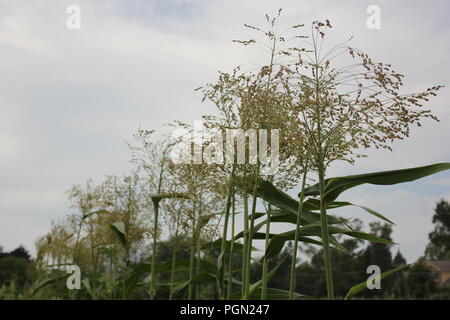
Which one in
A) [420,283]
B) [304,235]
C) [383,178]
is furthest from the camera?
[420,283]

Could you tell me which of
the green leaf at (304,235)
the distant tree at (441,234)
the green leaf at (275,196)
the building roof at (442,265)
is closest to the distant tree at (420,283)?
the distant tree at (441,234)

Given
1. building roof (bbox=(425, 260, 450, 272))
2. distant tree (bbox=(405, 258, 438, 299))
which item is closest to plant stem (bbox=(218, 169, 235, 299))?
distant tree (bbox=(405, 258, 438, 299))

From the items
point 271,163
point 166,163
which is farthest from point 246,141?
point 166,163

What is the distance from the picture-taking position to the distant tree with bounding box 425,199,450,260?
51906 mm

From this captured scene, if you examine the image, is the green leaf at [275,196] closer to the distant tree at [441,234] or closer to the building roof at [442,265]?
the distant tree at [441,234]

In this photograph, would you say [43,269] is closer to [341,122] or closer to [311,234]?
[311,234]

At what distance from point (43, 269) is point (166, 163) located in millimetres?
3618

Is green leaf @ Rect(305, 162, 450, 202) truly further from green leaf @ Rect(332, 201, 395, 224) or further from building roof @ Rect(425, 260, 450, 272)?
building roof @ Rect(425, 260, 450, 272)

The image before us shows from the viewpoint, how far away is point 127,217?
445 cm

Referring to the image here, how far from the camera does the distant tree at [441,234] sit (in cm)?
5191

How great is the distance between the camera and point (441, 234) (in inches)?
2063

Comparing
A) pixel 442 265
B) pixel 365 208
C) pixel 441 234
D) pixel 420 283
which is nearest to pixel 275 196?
pixel 365 208

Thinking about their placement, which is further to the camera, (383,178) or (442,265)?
(442,265)

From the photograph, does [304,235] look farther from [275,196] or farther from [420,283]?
[420,283]
